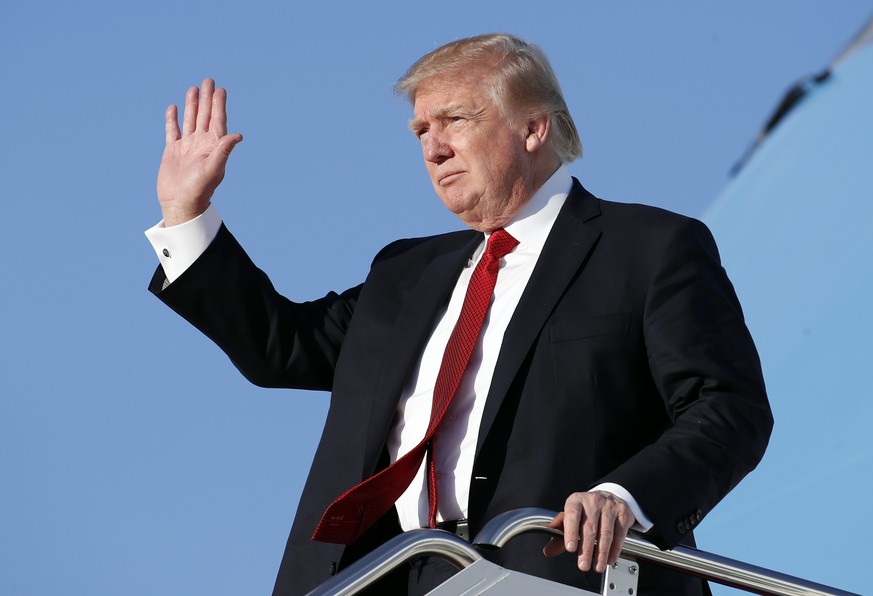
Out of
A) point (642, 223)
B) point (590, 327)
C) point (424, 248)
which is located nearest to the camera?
point (590, 327)

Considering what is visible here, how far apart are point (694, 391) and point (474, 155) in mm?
604

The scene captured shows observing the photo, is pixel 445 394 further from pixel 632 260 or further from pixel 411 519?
pixel 632 260

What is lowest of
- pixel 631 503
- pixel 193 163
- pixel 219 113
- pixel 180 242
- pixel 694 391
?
pixel 631 503

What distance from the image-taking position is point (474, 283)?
84.0 inches

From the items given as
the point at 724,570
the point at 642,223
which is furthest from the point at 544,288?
the point at 724,570

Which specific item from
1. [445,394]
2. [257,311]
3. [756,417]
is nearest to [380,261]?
[257,311]

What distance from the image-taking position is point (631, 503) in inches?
63.2

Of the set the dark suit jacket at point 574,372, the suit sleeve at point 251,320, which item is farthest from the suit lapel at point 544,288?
the suit sleeve at point 251,320

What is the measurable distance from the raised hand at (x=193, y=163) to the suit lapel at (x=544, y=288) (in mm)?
581

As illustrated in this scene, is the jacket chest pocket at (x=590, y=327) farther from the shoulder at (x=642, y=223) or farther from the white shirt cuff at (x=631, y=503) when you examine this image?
the white shirt cuff at (x=631, y=503)

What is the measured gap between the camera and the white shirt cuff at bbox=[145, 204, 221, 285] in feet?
7.24

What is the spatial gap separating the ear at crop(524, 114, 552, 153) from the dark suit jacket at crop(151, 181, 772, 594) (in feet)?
0.36

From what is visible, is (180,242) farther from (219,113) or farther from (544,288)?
(544,288)

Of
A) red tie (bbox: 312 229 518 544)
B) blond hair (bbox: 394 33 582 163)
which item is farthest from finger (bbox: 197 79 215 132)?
red tie (bbox: 312 229 518 544)
